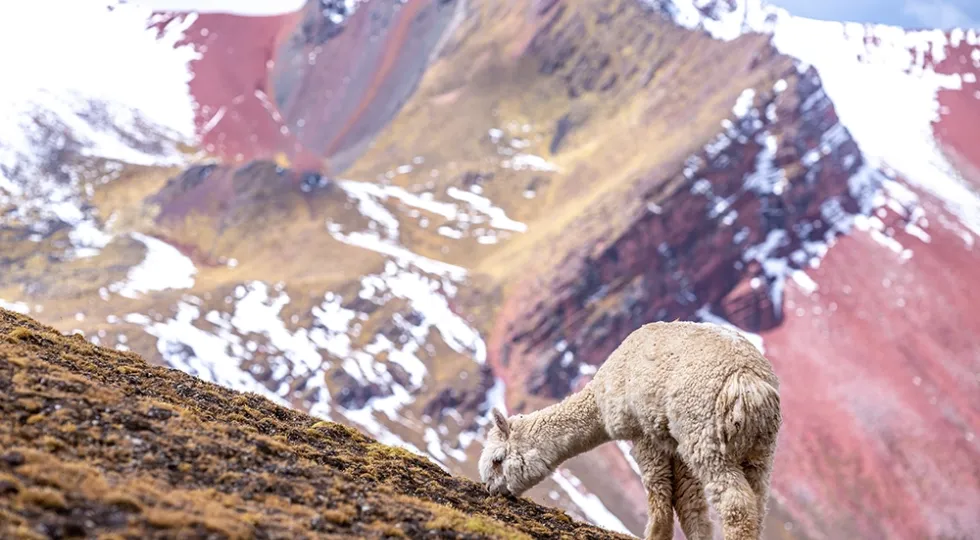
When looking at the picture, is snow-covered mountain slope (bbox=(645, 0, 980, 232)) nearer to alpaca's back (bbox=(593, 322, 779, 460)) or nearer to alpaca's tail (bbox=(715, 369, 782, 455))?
alpaca's back (bbox=(593, 322, 779, 460))

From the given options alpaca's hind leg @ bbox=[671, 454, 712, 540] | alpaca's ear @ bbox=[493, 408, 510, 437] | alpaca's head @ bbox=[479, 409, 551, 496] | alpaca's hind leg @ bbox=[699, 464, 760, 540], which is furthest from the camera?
alpaca's ear @ bbox=[493, 408, 510, 437]

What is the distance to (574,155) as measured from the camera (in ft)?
559

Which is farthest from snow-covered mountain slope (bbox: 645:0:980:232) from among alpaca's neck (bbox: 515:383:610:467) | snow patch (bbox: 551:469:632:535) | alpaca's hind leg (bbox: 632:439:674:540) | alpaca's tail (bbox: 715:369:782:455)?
alpaca's tail (bbox: 715:369:782:455)

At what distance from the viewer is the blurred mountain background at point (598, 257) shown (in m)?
103

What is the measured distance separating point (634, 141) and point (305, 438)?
146 m

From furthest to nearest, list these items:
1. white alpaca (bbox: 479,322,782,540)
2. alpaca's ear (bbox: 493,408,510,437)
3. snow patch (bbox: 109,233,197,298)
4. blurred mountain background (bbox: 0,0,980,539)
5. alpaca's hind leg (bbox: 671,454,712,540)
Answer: snow patch (bbox: 109,233,197,298), blurred mountain background (bbox: 0,0,980,539), alpaca's ear (bbox: 493,408,510,437), alpaca's hind leg (bbox: 671,454,712,540), white alpaca (bbox: 479,322,782,540)

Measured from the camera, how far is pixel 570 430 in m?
17.5

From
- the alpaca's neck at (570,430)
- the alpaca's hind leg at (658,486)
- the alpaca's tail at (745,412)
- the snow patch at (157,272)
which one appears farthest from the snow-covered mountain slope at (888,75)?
the alpaca's tail at (745,412)

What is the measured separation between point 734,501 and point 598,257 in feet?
366

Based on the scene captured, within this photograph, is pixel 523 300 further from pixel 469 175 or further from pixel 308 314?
pixel 469 175

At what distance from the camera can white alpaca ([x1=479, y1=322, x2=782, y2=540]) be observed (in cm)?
1403

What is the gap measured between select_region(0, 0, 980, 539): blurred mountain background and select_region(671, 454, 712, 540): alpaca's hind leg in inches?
2583

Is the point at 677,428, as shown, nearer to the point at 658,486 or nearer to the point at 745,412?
the point at 745,412

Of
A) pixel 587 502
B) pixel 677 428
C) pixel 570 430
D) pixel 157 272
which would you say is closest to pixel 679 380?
pixel 677 428
